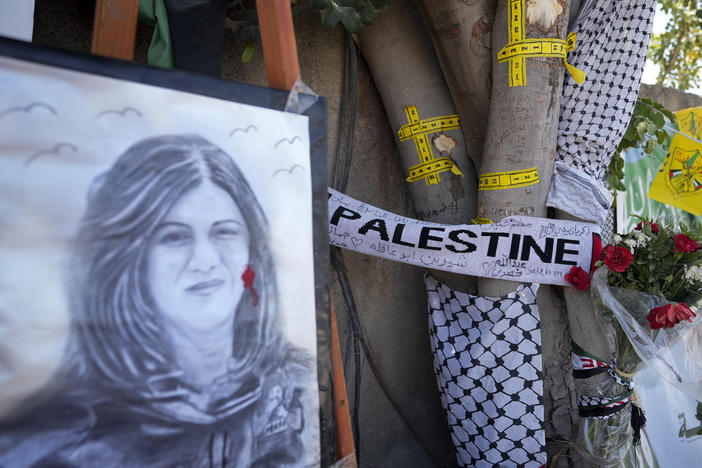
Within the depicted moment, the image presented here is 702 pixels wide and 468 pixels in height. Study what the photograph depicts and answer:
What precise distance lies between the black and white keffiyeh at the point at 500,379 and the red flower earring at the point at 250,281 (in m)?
0.86

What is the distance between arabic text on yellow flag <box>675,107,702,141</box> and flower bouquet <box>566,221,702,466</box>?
195cm

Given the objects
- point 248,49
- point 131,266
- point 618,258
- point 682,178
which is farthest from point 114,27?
point 682,178

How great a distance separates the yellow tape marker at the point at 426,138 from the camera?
1.67m

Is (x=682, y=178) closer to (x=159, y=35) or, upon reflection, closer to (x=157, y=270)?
(x=159, y=35)

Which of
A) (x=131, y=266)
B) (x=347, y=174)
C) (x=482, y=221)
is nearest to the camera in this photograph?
(x=131, y=266)

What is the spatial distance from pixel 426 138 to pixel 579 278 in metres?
0.62

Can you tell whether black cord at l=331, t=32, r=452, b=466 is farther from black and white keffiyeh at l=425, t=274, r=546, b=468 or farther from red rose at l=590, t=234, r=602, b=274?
red rose at l=590, t=234, r=602, b=274

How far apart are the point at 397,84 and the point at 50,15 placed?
992 mm

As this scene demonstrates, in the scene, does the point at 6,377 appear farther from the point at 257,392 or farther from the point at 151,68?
the point at 151,68

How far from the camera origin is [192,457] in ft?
2.53

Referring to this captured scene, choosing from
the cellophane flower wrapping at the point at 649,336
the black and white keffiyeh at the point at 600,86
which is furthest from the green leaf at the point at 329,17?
the cellophane flower wrapping at the point at 649,336

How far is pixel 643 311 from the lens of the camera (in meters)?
1.36

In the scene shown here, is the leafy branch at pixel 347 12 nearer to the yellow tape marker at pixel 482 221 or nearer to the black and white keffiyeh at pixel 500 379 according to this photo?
the yellow tape marker at pixel 482 221

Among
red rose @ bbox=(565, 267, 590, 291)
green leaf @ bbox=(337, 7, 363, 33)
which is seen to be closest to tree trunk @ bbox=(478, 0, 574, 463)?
red rose @ bbox=(565, 267, 590, 291)
